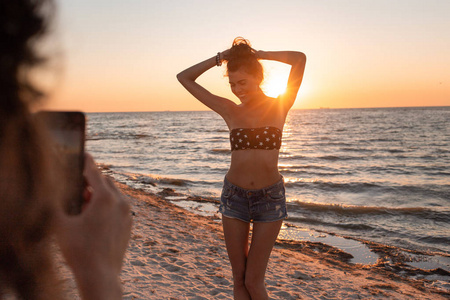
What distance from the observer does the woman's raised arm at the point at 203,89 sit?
3646mm

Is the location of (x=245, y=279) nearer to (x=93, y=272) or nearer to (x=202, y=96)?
(x=202, y=96)

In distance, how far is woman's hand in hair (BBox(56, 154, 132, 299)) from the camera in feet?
1.66

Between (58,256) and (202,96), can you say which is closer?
(58,256)

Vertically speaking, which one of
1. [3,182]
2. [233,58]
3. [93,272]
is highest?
[233,58]

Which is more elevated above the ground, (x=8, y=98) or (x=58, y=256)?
(x=8, y=98)

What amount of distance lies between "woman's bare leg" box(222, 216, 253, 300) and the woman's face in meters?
1.21

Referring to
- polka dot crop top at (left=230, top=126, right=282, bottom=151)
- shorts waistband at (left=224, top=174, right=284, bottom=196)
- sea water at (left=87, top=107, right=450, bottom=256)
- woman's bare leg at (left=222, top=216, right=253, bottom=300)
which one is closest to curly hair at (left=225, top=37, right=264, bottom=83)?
polka dot crop top at (left=230, top=126, right=282, bottom=151)

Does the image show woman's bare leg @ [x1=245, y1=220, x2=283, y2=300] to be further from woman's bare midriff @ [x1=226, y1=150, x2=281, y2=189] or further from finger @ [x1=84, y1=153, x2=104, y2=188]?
finger @ [x1=84, y1=153, x2=104, y2=188]

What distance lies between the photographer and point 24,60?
430 mm

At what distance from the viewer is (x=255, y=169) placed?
335cm

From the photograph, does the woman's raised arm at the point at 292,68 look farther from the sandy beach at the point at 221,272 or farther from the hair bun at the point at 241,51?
the sandy beach at the point at 221,272

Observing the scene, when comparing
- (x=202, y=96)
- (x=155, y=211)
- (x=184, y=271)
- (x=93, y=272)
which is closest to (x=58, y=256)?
(x=93, y=272)

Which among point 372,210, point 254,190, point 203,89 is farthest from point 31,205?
point 372,210

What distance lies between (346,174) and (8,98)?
1888 centimetres
